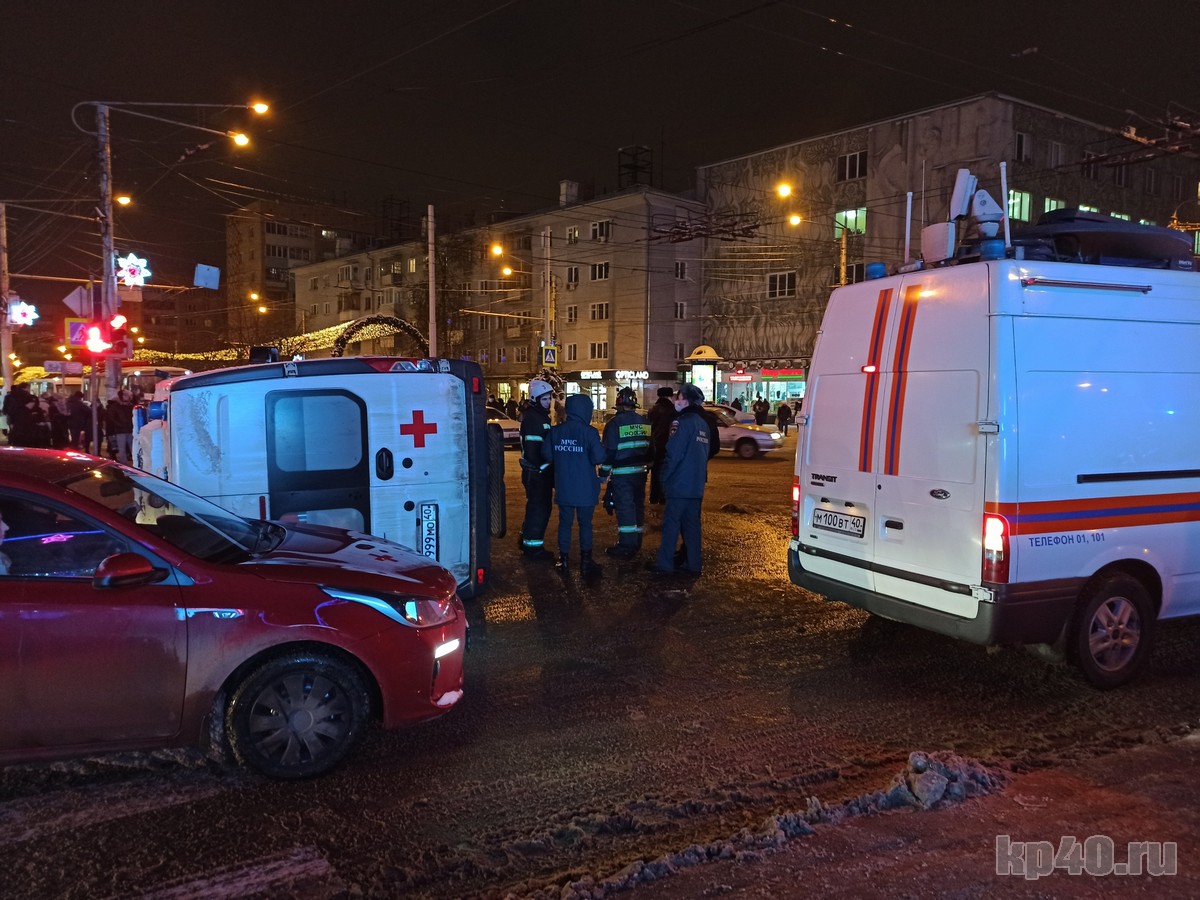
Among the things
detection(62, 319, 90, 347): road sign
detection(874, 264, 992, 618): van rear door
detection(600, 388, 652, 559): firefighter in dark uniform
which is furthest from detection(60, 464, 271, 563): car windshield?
detection(62, 319, 90, 347): road sign

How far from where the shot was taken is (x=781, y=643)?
6.33 metres

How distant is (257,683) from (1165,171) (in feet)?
152

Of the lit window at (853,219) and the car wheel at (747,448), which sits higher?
the lit window at (853,219)

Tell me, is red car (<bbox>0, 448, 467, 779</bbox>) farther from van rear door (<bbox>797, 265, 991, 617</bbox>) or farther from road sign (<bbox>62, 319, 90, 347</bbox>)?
road sign (<bbox>62, 319, 90, 347</bbox>)

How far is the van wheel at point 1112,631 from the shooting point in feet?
16.7

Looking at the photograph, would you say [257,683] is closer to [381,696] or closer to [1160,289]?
[381,696]

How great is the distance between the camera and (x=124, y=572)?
11.8ft

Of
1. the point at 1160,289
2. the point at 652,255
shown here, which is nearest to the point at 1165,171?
the point at 652,255

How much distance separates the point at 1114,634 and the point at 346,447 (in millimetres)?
5482

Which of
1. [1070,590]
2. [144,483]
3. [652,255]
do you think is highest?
[652,255]

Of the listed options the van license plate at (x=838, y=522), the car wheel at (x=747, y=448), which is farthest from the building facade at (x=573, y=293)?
the van license plate at (x=838, y=522)

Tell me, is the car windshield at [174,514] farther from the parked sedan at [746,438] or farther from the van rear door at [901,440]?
the parked sedan at [746,438]

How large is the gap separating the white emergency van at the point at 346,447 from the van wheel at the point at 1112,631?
430 centimetres

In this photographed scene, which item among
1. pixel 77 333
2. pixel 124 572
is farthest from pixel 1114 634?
pixel 77 333
